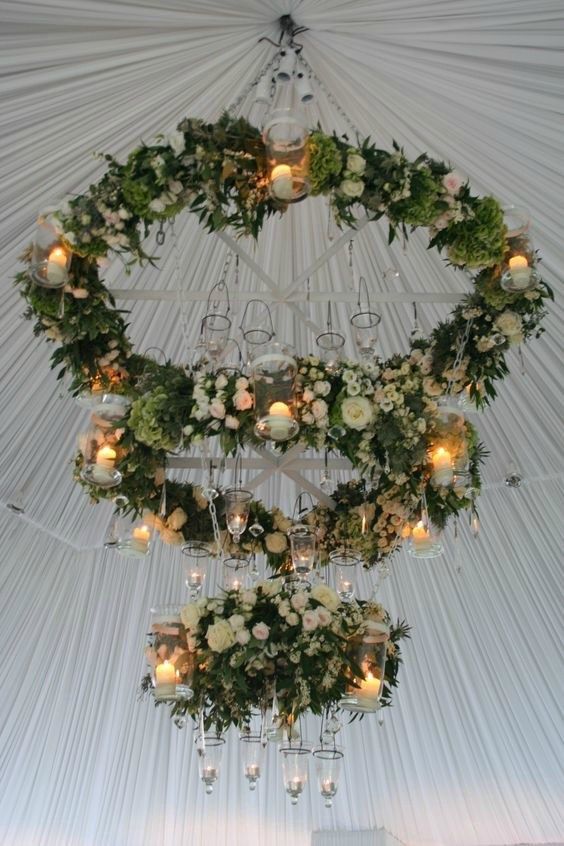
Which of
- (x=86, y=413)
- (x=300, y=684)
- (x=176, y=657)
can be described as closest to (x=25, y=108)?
(x=86, y=413)

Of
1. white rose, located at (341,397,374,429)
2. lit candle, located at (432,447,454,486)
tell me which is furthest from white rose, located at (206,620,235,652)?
lit candle, located at (432,447,454,486)

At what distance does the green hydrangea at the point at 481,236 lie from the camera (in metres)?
4.55

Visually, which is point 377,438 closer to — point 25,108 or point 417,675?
point 25,108

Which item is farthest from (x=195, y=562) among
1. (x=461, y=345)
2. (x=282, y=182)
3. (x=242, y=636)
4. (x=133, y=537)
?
(x=282, y=182)

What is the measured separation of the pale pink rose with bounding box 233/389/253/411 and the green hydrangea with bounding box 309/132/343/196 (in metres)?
1.13

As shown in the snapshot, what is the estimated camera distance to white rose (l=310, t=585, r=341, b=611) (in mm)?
4859

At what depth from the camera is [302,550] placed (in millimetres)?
5027

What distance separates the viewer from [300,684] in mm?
4617

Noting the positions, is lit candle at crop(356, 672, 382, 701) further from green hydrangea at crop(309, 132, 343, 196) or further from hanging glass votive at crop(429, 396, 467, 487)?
green hydrangea at crop(309, 132, 343, 196)

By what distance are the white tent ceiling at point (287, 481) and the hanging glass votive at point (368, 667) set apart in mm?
694

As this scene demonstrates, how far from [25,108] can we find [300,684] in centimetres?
372

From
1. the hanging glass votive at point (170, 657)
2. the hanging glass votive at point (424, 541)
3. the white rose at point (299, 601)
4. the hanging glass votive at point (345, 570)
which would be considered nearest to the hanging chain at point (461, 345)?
the hanging glass votive at point (424, 541)

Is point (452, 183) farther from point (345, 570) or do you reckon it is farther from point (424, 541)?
point (345, 570)

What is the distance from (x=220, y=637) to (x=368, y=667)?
2.72ft
